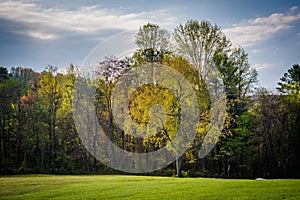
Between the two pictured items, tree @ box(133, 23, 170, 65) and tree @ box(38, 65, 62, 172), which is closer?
tree @ box(133, 23, 170, 65)

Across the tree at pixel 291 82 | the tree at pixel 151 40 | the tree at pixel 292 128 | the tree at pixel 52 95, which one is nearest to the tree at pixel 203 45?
the tree at pixel 151 40

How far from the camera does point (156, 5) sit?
28.1 m

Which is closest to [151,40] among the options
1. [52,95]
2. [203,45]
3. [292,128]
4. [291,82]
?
[203,45]

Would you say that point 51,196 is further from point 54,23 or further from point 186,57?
point 54,23

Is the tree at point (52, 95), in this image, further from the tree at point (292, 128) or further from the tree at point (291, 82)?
the tree at point (291, 82)

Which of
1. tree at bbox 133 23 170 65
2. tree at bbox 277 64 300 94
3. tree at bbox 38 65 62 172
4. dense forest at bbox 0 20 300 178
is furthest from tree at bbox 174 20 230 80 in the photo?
tree at bbox 38 65 62 172

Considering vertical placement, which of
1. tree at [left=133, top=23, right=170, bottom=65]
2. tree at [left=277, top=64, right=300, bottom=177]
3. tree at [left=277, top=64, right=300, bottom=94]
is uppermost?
tree at [left=133, top=23, right=170, bottom=65]

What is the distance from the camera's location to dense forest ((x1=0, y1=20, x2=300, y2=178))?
29.4 meters

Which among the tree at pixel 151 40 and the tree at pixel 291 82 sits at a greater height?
the tree at pixel 151 40

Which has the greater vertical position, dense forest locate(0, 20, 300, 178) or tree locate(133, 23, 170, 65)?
tree locate(133, 23, 170, 65)

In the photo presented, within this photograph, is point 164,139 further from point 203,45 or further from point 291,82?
point 291,82

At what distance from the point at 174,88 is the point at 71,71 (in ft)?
49.1

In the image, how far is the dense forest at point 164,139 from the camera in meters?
29.4

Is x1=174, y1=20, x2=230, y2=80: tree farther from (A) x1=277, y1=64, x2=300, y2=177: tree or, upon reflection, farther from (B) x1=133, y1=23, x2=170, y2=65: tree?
(A) x1=277, y1=64, x2=300, y2=177: tree
